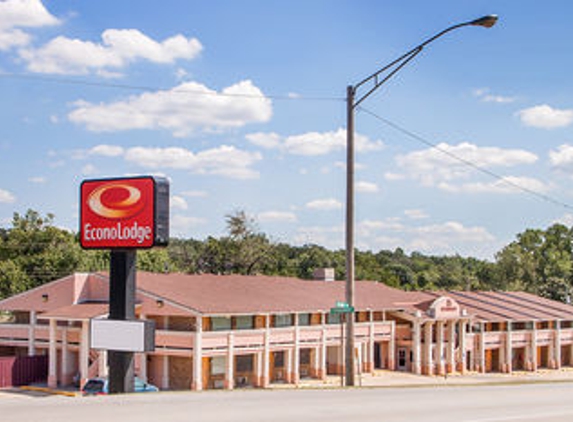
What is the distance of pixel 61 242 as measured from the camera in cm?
8769

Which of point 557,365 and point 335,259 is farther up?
point 335,259

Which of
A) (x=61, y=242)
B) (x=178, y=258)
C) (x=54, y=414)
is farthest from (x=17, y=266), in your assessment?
(x=54, y=414)

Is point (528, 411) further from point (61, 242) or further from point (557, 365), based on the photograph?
point (61, 242)

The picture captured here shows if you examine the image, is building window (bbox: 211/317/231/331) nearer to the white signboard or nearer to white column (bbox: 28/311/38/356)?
white column (bbox: 28/311/38/356)

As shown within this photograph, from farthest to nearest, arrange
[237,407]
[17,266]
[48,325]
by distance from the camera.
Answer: [17,266]
[48,325]
[237,407]

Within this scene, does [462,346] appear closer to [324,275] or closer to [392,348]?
[392,348]

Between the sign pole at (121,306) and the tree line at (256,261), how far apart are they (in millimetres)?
55583

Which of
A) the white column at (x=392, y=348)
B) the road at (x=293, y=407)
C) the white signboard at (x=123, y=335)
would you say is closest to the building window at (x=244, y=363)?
the white column at (x=392, y=348)

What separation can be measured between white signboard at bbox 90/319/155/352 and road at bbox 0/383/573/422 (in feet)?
6.09

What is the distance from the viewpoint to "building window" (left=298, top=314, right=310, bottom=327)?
49.2 m

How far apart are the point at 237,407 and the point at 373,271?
9343cm

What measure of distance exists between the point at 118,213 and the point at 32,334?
27615mm

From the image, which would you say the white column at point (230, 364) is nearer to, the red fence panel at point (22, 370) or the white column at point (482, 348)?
the red fence panel at point (22, 370)

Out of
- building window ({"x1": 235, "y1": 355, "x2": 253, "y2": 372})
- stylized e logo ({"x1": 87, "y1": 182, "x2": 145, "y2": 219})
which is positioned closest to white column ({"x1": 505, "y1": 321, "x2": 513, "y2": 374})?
building window ({"x1": 235, "y1": 355, "x2": 253, "y2": 372})
